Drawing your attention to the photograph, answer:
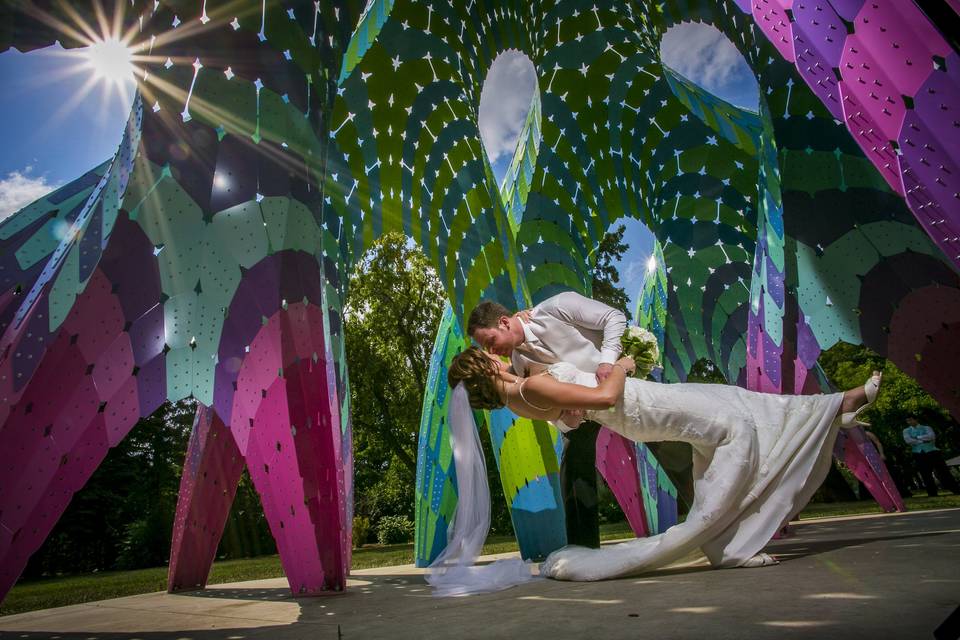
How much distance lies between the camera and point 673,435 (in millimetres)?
3777

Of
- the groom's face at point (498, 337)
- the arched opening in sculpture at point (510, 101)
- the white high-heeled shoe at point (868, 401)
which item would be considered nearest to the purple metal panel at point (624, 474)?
the arched opening in sculpture at point (510, 101)

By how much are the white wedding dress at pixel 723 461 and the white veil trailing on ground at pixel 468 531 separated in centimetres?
39

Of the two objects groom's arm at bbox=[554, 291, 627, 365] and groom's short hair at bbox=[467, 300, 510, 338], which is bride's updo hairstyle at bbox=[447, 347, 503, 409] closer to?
groom's short hair at bbox=[467, 300, 510, 338]

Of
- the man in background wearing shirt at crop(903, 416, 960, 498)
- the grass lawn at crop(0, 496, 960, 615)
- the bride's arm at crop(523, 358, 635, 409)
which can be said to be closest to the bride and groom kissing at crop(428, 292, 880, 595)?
the bride's arm at crop(523, 358, 635, 409)

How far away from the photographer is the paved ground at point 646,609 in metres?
1.90

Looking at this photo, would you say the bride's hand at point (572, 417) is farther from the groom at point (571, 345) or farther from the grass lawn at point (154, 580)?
the grass lawn at point (154, 580)

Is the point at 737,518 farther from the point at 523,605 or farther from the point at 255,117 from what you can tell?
the point at 255,117

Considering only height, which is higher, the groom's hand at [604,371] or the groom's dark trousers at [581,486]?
the groom's hand at [604,371]

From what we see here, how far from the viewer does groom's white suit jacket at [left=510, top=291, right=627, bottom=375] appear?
4234 millimetres

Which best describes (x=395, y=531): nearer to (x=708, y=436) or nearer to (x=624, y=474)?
(x=624, y=474)

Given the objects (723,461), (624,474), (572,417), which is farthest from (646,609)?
(624,474)

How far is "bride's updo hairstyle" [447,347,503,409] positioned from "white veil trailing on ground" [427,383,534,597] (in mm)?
326

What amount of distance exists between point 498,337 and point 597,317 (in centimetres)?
69

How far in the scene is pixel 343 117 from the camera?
6.42 meters
